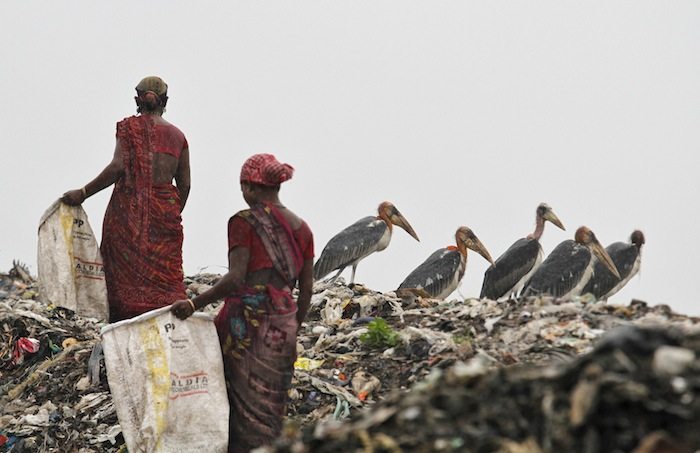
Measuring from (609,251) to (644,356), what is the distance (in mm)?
11976

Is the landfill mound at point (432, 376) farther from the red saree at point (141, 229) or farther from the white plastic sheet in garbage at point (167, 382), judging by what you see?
the red saree at point (141, 229)

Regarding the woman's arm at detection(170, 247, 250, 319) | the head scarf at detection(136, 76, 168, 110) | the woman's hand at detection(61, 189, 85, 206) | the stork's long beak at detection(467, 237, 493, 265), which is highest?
the head scarf at detection(136, 76, 168, 110)

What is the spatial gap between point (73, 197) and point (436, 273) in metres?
6.89

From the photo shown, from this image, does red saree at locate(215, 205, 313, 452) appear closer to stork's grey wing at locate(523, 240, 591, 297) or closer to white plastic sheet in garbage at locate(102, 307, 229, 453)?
white plastic sheet in garbage at locate(102, 307, 229, 453)

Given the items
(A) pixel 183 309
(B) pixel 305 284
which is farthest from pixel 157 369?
(B) pixel 305 284

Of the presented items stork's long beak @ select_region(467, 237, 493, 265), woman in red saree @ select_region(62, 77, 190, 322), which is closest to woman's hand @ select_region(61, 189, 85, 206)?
woman in red saree @ select_region(62, 77, 190, 322)

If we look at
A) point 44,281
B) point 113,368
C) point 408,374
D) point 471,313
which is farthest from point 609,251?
point 113,368

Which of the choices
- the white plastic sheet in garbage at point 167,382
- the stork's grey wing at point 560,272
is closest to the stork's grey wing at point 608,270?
the stork's grey wing at point 560,272

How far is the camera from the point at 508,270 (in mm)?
15023

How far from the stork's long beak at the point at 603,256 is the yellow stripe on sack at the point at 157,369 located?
9068 millimetres

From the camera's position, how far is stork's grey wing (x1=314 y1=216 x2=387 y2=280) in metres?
15.5

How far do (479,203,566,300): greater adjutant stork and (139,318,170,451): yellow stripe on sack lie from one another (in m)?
8.36

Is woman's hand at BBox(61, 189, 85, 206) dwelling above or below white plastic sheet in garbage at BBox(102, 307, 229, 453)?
above

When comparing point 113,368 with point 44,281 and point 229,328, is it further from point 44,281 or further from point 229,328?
point 44,281
